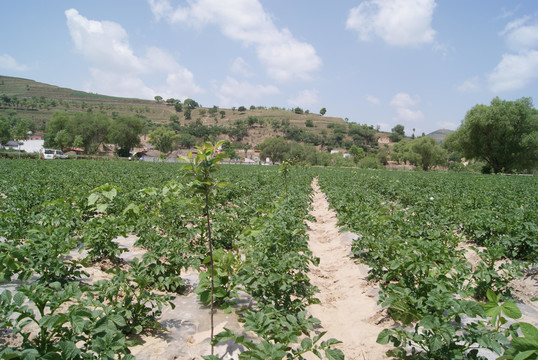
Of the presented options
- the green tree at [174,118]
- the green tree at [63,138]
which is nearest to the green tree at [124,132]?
the green tree at [63,138]

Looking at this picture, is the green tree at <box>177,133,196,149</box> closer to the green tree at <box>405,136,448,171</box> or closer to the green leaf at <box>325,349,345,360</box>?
the green tree at <box>405,136,448,171</box>

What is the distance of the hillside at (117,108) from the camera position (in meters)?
119

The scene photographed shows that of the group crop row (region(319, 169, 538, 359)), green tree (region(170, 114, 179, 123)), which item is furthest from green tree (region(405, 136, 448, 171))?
green tree (region(170, 114, 179, 123))

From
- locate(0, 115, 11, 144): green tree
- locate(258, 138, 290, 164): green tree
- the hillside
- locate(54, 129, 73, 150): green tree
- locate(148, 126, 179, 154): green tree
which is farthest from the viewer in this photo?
the hillside

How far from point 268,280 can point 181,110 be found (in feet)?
561

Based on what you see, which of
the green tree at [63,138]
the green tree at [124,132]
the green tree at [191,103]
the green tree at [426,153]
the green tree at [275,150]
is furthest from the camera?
the green tree at [191,103]

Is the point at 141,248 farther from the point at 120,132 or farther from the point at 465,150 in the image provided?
the point at 120,132

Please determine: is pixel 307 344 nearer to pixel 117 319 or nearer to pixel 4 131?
pixel 117 319

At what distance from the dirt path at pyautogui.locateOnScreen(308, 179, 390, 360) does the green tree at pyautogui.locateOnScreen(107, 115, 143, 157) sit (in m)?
70.5

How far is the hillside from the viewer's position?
11875cm

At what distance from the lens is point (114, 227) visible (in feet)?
15.3

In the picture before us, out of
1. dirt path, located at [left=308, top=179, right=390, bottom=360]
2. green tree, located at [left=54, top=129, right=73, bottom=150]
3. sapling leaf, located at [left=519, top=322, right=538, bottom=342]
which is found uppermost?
green tree, located at [left=54, top=129, right=73, bottom=150]

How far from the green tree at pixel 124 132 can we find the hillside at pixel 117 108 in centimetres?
5718

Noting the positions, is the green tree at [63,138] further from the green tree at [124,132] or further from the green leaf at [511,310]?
the green leaf at [511,310]
